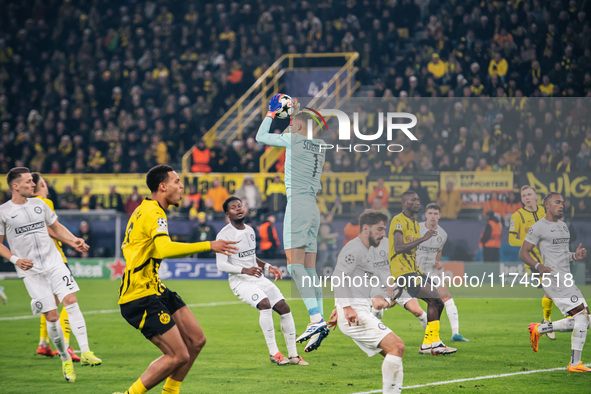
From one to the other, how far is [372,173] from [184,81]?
55.0ft

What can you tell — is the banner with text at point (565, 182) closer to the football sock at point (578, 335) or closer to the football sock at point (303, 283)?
the football sock at point (578, 335)

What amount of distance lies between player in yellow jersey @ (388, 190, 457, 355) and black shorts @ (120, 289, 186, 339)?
429 cm

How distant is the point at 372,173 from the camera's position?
41.2 ft

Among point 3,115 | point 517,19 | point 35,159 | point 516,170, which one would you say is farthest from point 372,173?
point 3,115

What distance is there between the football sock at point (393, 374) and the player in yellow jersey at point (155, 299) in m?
1.66

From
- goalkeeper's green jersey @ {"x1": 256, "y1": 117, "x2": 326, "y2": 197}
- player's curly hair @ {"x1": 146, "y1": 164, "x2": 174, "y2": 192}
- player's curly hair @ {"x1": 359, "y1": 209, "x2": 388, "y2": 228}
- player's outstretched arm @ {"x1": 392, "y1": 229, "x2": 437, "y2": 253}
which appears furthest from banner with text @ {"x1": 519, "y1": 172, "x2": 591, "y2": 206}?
player's curly hair @ {"x1": 146, "y1": 164, "x2": 174, "y2": 192}

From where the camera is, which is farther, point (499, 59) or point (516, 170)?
point (499, 59)

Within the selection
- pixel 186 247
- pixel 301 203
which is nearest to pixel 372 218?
pixel 186 247

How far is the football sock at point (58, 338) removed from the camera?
9555 millimetres

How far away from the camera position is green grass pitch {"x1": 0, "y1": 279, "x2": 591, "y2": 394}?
352 inches

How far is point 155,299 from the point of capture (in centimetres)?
721

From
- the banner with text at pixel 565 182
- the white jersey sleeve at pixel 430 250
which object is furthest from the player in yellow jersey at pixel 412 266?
the banner with text at pixel 565 182

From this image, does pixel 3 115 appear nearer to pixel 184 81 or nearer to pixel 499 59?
pixel 184 81
